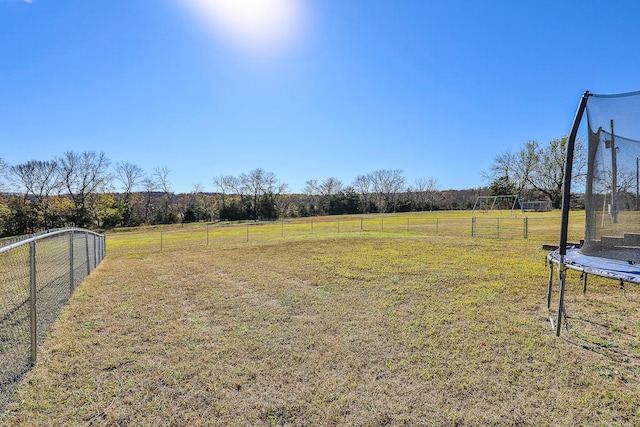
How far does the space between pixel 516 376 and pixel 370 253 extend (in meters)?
8.06

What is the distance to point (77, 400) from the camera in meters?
2.61

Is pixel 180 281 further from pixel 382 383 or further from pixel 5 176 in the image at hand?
pixel 5 176

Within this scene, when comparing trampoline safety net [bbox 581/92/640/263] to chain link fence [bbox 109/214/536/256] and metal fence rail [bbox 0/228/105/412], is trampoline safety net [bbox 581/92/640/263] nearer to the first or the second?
metal fence rail [bbox 0/228/105/412]

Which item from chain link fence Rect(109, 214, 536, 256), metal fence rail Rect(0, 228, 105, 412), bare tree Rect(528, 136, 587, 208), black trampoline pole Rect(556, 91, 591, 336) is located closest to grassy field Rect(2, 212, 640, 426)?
metal fence rail Rect(0, 228, 105, 412)

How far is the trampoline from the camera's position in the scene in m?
3.52

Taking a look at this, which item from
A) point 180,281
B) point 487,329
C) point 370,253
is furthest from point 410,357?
point 370,253

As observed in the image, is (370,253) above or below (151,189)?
below

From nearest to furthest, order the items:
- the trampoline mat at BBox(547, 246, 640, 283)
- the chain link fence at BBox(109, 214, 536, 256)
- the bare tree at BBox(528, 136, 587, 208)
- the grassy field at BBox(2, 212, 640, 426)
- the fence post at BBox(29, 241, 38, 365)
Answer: the grassy field at BBox(2, 212, 640, 426) < the trampoline mat at BBox(547, 246, 640, 283) < the fence post at BBox(29, 241, 38, 365) < the chain link fence at BBox(109, 214, 536, 256) < the bare tree at BBox(528, 136, 587, 208)

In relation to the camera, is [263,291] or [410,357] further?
[263,291]

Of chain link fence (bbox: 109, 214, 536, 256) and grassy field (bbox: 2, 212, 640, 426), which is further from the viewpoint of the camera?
chain link fence (bbox: 109, 214, 536, 256)

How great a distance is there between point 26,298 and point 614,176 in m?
7.72

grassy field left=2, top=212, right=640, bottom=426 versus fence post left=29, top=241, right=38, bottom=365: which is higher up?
fence post left=29, top=241, right=38, bottom=365

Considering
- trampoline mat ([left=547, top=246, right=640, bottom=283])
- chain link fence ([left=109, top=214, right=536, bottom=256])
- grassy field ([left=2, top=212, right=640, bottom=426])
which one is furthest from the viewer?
chain link fence ([left=109, top=214, right=536, bottom=256])

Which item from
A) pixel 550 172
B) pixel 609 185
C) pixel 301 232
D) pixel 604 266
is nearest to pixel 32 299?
pixel 604 266
